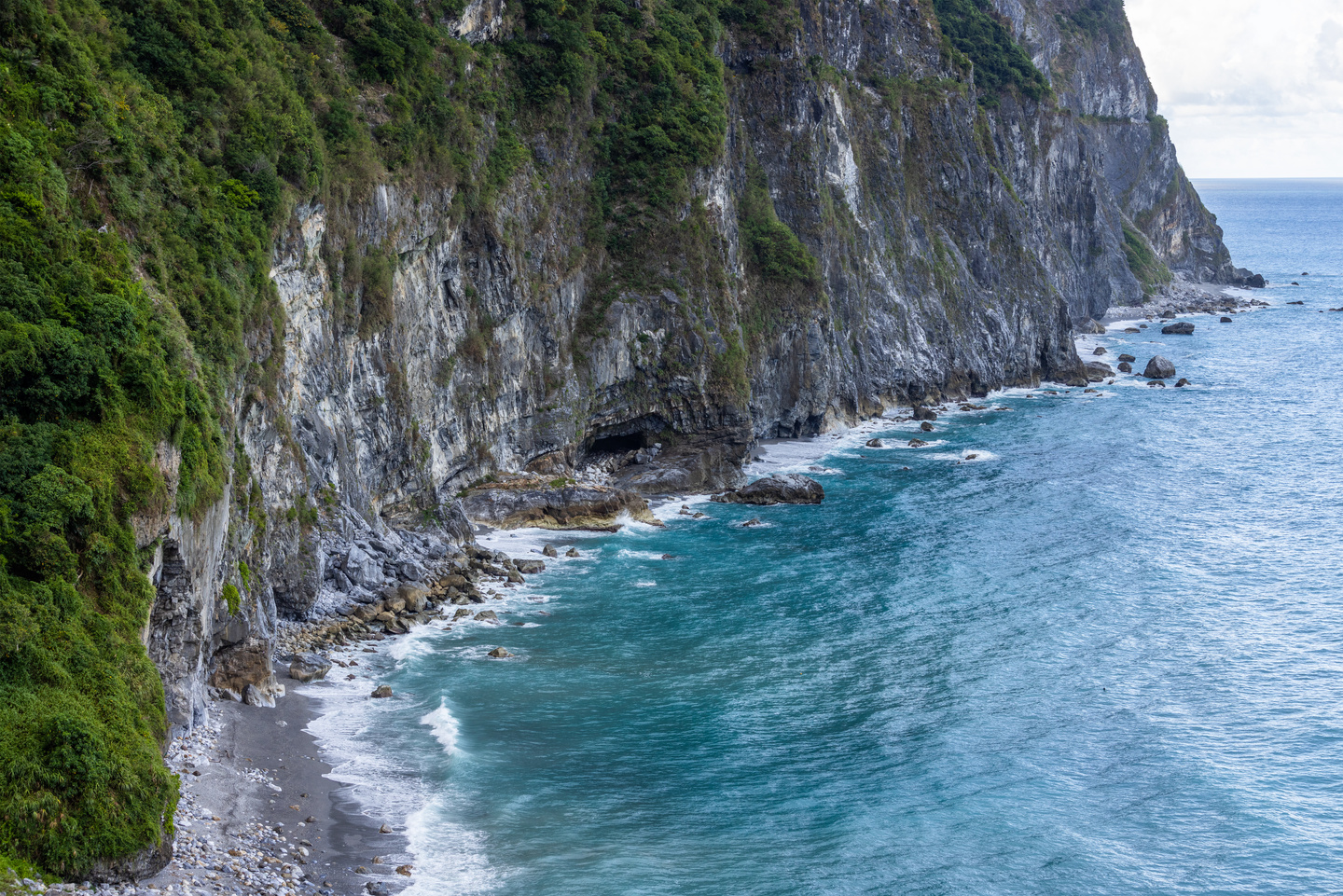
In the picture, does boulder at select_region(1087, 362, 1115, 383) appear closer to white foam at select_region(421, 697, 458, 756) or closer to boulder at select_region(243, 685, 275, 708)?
white foam at select_region(421, 697, 458, 756)

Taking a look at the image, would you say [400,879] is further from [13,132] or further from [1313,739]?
[1313,739]

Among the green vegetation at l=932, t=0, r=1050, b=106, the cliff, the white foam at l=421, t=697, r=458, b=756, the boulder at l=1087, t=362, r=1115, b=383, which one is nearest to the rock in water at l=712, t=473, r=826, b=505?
the cliff

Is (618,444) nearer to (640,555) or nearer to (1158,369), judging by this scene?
(640,555)

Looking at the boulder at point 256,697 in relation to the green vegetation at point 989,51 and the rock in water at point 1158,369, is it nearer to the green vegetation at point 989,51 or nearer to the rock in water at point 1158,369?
the rock in water at point 1158,369

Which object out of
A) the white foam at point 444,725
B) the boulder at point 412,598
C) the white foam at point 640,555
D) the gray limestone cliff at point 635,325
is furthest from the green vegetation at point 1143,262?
the white foam at point 444,725

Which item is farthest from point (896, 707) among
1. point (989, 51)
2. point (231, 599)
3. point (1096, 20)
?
point (1096, 20)

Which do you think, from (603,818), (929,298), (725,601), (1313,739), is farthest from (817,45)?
(603,818)
